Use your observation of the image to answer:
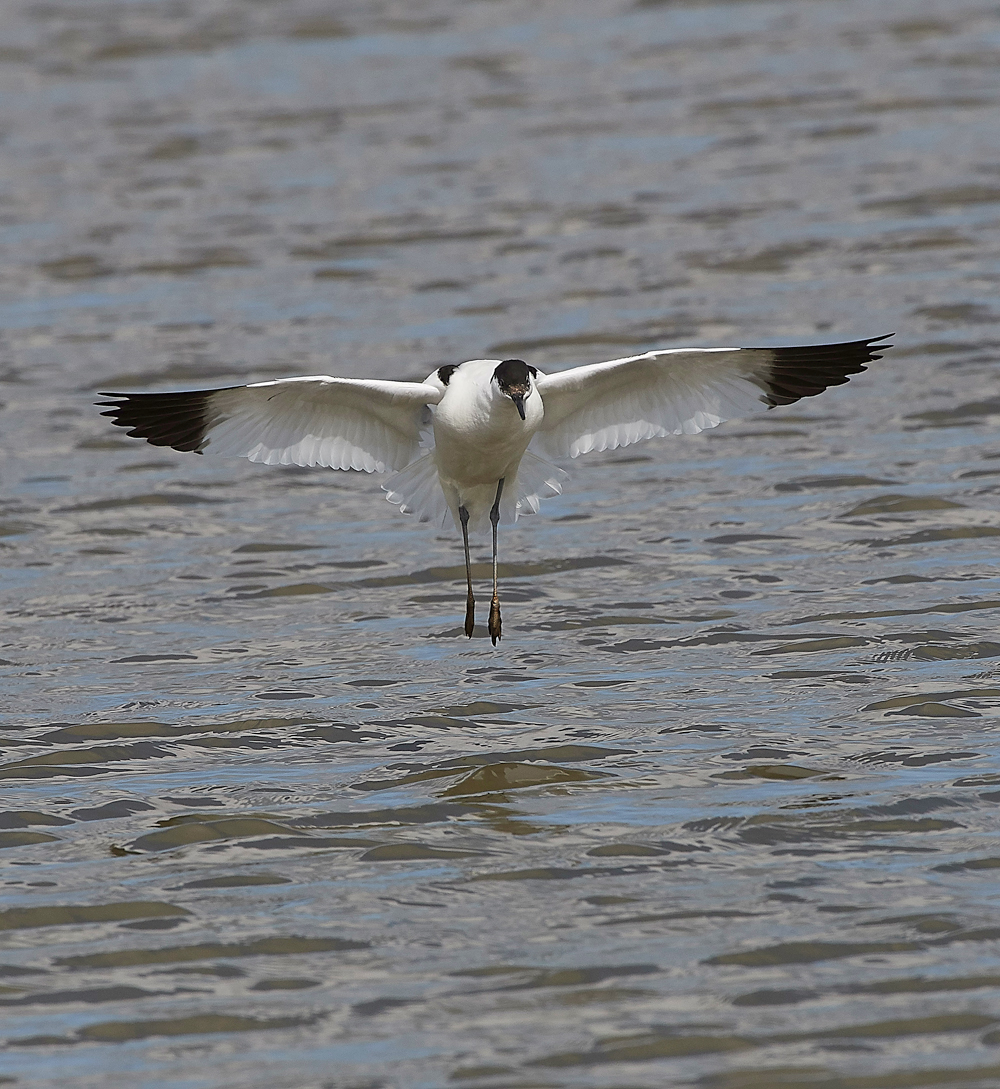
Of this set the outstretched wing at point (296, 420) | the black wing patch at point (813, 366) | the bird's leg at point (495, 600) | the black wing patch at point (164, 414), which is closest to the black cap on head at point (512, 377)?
the outstretched wing at point (296, 420)

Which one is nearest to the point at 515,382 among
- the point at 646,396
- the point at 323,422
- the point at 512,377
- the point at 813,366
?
the point at 512,377

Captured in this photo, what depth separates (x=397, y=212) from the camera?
18500mm

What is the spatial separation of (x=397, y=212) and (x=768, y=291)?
14.0ft

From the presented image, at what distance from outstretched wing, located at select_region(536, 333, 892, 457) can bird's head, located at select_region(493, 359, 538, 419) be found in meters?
0.50

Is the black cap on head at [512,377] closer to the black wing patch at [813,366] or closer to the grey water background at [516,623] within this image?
the black wing patch at [813,366]

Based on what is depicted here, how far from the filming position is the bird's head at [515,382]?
9312 millimetres

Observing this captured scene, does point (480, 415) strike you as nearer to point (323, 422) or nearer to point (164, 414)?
point (323, 422)

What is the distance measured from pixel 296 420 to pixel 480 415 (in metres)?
1.08

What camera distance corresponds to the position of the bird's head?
9.31 m

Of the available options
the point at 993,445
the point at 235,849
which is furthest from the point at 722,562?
the point at 235,849

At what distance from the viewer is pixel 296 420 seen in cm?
1020

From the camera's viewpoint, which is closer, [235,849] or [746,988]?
[746,988]

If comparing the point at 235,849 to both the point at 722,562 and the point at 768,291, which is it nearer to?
the point at 722,562

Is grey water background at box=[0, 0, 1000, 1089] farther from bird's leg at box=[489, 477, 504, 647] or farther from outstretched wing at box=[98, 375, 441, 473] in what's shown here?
outstretched wing at box=[98, 375, 441, 473]
